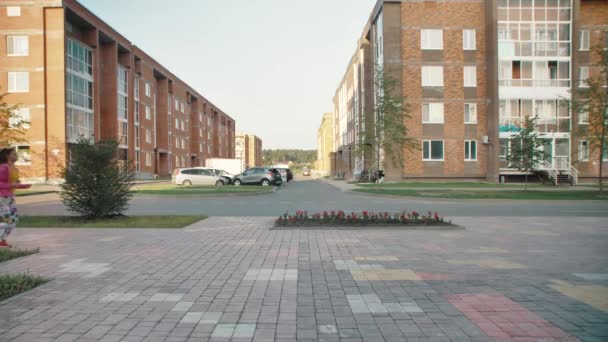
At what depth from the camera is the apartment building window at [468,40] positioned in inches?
1355

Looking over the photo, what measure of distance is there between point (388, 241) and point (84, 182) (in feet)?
27.8

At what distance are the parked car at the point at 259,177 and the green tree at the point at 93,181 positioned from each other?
851 inches

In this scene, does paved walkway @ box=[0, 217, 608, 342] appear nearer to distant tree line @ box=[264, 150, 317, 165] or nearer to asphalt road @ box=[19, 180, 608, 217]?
asphalt road @ box=[19, 180, 608, 217]

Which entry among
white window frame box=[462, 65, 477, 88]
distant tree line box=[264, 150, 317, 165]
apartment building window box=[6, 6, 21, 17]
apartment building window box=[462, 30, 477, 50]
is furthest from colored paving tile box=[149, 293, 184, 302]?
distant tree line box=[264, 150, 317, 165]

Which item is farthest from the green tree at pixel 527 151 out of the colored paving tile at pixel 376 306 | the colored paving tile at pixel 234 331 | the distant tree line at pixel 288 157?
the distant tree line at pixel 288 157

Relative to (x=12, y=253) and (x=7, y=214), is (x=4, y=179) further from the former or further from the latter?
(x=12, y=253)

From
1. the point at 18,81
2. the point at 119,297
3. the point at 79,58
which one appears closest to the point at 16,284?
the point at 119,297

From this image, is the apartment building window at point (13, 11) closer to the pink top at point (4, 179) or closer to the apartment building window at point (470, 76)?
the pink top at point (4, 179)

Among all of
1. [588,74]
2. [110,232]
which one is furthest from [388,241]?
[588,74]

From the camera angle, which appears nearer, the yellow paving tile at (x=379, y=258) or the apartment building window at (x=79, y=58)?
the yellow paving tile at (x=379, y=258)

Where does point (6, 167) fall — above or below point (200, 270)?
above

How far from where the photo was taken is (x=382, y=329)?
375 cm

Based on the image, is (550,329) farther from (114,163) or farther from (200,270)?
(114,163)

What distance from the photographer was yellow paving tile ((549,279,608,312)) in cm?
446
